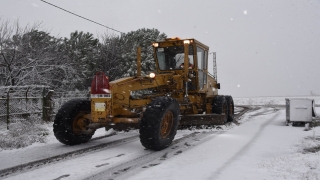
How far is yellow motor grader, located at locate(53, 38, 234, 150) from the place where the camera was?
618cm

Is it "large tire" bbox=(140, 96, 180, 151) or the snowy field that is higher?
"large tire" bbox=(140, 96, 180, 151)

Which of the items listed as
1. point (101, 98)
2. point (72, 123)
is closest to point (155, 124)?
point (101, 98)

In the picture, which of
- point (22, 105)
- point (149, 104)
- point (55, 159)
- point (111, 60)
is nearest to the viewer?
point (55, 159)

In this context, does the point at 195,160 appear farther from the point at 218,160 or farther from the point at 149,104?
the point at 149,104

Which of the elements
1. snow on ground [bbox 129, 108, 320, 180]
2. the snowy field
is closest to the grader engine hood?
the snowy field

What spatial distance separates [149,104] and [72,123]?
A: 1909mm

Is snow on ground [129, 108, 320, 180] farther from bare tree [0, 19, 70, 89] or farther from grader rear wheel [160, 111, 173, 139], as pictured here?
bare tree [0, 19, 70, 89]

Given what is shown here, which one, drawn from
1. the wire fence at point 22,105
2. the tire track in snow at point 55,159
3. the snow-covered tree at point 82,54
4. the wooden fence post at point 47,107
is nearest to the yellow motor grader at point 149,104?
the tire track in snow at point 55,159

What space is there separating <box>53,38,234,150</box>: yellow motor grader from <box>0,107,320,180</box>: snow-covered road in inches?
17.1

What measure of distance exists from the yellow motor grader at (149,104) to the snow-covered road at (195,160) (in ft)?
1.42

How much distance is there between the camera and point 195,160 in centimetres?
535

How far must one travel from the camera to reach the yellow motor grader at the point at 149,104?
6178 mm

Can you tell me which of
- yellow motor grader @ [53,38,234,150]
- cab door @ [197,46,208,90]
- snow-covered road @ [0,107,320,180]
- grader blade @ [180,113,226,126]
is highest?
cab door @ [197,46,208,90]

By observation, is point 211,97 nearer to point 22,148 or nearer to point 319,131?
point 319,131
